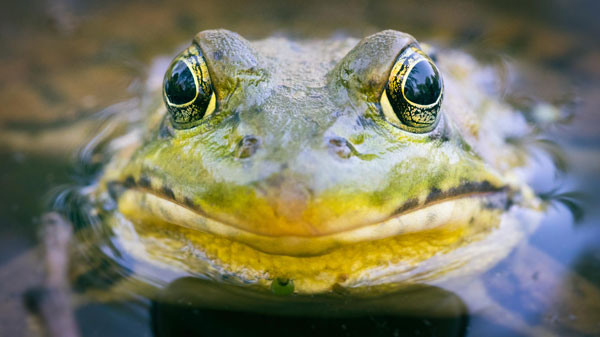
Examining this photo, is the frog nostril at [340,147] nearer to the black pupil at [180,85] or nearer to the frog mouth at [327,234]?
the frog mouth at [327,234]

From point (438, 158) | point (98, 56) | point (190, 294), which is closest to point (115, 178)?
point (190, 294)

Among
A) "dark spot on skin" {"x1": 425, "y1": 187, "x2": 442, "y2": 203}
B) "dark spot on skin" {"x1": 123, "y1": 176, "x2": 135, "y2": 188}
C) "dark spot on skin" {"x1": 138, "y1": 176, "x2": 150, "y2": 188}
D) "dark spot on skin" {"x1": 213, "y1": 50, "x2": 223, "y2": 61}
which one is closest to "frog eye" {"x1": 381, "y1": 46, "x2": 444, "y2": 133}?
"dark spot on skin" {"x1": 425, "y1": 187, "x2": 442, "y2": 203}

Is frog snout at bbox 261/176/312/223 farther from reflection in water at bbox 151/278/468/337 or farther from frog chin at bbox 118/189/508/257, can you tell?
reflection in water at bbox 151/278/468/337

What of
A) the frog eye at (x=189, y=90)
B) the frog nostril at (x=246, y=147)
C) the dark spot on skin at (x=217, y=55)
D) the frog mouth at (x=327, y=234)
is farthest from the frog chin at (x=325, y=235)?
the dark spot on skin at (x=217, y=55)

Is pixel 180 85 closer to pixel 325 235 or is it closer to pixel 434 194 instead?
pixel 325 235

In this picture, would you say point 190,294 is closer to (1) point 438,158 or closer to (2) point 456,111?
(1) point 438,158
